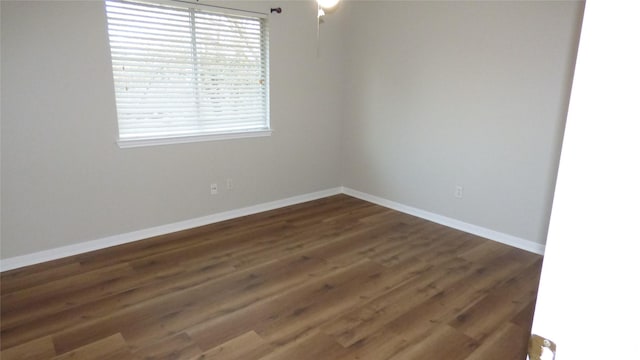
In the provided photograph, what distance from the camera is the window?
10.7ft

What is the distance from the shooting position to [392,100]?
434 centimetres

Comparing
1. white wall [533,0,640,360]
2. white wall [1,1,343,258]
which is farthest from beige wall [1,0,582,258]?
white wall [533,0,640,360]

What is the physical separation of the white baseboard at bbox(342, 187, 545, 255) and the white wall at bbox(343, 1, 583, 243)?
5 centimetres

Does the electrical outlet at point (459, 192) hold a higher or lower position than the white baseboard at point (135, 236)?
higher

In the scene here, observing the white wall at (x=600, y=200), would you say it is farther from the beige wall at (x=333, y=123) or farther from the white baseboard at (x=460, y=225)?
the white baseboard at (x=460, y=225)

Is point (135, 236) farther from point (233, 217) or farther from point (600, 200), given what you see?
point (600, 200)

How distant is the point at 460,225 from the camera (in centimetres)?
394

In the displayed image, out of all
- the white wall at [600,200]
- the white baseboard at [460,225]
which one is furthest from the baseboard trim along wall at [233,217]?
the white wall at [600,200]

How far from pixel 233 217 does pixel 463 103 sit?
101 inches

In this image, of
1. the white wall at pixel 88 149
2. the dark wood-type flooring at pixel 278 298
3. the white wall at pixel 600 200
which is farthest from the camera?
the white wall at pixel 88 149

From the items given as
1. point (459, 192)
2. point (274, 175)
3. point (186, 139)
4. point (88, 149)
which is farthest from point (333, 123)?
point (88, 149)

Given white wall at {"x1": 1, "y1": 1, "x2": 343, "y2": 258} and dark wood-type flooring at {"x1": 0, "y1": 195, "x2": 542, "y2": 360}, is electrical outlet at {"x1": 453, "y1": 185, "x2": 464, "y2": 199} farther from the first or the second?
white wall at {"x1": 1, "y1": 1, "x2": 343, "y2": 258}

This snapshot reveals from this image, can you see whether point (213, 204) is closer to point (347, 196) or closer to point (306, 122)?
point (306, 122)

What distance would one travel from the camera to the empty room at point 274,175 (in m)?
2.39
